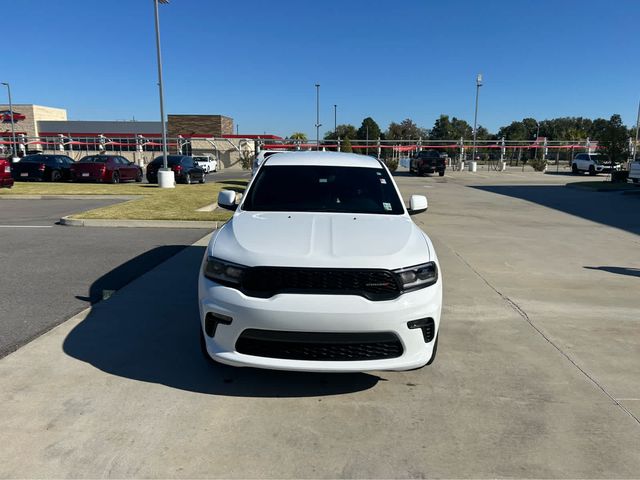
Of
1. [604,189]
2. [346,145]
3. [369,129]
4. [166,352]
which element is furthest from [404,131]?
[166,352]

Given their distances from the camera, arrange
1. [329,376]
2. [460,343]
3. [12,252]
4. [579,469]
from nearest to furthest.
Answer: [579,469] → [329,376] → [460,343] → [12,252]

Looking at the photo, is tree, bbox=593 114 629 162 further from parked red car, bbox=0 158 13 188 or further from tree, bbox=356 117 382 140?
tree, bbox=356 117 382 140

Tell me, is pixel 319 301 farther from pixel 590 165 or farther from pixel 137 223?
pixel 590 165

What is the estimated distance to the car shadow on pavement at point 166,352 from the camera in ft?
11.7

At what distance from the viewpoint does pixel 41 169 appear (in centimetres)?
2348

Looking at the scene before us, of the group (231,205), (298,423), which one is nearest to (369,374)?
(298,423)

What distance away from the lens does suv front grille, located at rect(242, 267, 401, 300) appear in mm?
3152

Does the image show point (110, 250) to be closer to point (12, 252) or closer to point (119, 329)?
point (12, 252)

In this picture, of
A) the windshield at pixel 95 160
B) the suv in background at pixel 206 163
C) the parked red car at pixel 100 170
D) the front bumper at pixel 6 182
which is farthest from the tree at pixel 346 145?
the front bumper at pixel 6 182

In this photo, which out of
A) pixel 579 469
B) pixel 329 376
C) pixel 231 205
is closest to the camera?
pixel 579 469

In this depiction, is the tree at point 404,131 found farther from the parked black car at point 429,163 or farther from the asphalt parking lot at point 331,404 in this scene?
the asphalt parking lot at point 331,404

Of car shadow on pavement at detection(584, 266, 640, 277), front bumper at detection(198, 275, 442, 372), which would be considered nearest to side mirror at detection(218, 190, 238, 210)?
front bumper at detection(198, 275, 442, 372)

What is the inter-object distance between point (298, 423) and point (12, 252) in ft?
22.6

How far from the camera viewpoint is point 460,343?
443cm
